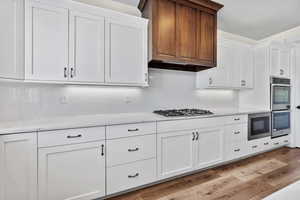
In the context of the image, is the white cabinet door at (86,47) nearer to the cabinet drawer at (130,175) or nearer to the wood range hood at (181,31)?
the wood range hood at (181,31)

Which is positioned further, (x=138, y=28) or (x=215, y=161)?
(x=215, y=161)

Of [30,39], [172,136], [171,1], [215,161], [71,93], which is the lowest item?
[215,161]

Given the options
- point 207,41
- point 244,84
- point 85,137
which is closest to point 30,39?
point 85,137

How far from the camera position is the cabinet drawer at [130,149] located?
6.08ft

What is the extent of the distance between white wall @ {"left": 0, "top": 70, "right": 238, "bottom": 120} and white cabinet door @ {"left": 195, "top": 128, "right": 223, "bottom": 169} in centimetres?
71

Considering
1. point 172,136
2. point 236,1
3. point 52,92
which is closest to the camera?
point 52,92

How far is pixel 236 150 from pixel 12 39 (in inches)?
133

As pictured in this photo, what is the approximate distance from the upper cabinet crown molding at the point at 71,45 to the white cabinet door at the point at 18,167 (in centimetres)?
61

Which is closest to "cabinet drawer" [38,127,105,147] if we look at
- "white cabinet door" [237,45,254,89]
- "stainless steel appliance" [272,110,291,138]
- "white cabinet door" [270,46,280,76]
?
"white cabinet door" [237,45,254,89]

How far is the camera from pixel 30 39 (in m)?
1.69

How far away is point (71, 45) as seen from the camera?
1876 millimetres

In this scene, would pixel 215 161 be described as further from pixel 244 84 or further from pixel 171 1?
pixel 171 1

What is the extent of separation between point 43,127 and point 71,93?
2.42ft

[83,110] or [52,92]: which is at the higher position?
[52,92]
